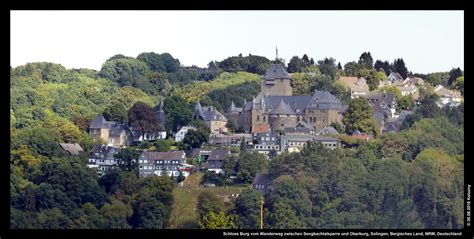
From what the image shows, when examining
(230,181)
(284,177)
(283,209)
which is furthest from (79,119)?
(283,209)

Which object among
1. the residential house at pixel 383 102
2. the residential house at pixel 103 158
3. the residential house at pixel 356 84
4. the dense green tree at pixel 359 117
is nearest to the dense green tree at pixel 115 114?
the residential house at pixel 103 158

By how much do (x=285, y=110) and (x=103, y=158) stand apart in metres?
6.24

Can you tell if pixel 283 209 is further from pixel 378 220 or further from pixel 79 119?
pixel 79 119

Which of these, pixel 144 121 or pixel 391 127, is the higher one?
pixel 144 121

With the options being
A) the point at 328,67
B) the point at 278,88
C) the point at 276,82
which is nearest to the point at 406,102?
the point at 278,88

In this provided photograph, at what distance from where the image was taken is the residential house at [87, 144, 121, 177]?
62.8ft

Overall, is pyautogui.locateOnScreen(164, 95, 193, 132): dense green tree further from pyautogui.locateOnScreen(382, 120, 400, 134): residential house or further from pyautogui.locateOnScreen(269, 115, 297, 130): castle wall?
pyautogui.locateOnScreen(382, 120, 400, 134): residential house

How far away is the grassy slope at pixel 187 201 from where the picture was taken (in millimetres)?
16406

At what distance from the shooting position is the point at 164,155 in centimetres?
2123

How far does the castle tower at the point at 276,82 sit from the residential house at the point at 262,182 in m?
8.15

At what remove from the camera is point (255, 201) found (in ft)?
54.4

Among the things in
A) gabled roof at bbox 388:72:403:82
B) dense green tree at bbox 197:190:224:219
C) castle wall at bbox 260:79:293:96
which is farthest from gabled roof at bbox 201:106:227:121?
dense green tree at bbox 197:190:224:219

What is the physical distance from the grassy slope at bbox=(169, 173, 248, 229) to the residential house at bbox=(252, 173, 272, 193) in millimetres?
229

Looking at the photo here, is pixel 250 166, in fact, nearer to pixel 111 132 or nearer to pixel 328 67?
pixel 111 132
